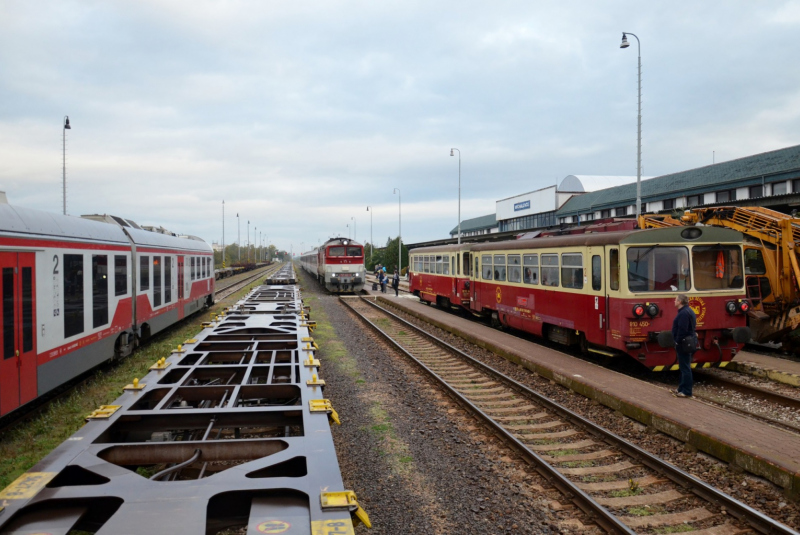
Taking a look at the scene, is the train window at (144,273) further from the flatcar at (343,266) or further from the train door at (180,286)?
the flatcar at (343,266)

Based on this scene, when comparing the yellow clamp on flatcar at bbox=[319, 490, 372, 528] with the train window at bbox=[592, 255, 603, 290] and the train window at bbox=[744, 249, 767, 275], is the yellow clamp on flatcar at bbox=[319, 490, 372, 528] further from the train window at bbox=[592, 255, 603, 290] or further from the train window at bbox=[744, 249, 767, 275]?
the train window at bbox=[744, 249, 767, 275]

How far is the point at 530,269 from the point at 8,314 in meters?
11.0

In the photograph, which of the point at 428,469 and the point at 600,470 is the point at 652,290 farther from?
the point at 428,469

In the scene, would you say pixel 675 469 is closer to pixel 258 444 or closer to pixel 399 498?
pixel 399 498

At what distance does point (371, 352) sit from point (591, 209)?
119 ft

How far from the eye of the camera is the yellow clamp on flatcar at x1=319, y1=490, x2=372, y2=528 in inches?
108

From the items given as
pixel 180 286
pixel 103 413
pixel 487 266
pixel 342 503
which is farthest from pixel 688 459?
pixel 180 286

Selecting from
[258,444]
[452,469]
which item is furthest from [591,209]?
[258,444]

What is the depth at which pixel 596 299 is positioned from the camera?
10.7 metres

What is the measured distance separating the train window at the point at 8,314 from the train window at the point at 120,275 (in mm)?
4036

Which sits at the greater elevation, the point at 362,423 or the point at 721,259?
the point at 721,259

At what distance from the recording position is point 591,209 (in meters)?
44.9

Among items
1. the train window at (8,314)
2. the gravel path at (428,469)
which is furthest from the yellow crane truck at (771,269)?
the train window at (8,314)

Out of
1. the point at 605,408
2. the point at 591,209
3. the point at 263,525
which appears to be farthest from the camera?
the point at 591,209
